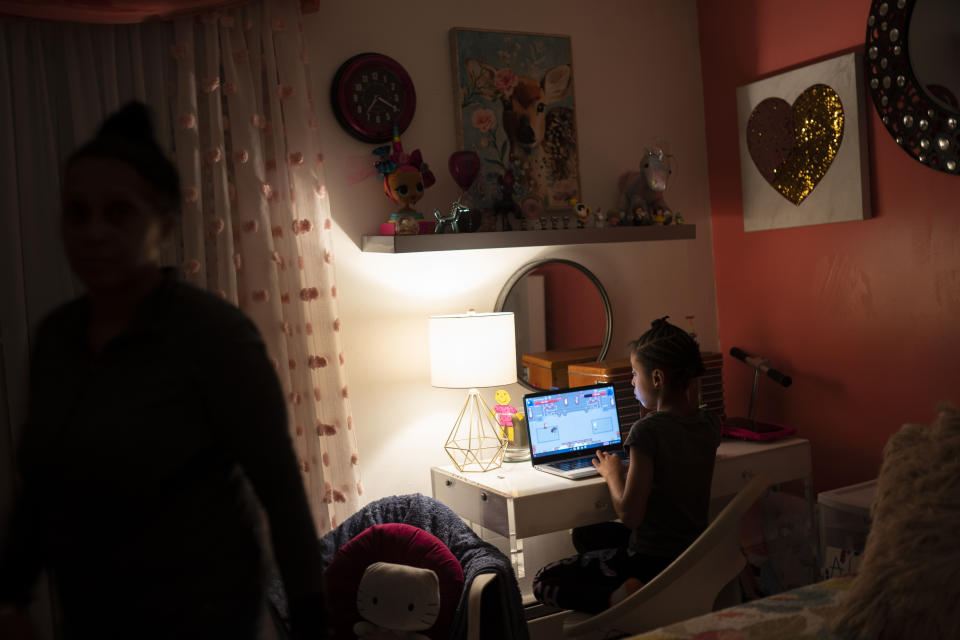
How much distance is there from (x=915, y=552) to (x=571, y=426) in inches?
54.3

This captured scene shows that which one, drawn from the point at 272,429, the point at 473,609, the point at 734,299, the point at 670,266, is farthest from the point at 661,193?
the point at 272,429

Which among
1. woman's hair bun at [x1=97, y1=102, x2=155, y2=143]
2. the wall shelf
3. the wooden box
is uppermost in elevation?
woman's hair bun at [x1=97, y1=102, x2=155, y2=143]

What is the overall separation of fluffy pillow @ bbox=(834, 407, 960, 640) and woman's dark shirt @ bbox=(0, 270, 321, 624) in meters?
1.15

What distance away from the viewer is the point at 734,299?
3561 mm

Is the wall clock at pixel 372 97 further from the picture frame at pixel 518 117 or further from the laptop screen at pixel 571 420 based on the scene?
the laptop screen at pixel 571 420

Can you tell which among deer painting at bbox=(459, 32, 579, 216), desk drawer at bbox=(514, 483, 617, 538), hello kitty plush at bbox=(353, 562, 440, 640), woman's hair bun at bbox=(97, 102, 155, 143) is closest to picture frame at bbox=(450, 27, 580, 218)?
deer painting at bbox=(459, 32, 579, 216)

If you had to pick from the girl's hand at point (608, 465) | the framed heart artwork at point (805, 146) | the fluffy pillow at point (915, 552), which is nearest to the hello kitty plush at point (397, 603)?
the girl's hand at point (608, 465)

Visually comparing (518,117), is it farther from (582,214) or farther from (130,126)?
(130,126)

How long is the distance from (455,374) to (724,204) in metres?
1.53

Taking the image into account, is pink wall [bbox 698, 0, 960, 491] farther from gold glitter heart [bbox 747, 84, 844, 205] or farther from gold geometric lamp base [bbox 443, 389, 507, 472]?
gold geometric lamp base [bbox 443, 389, 507, 472]

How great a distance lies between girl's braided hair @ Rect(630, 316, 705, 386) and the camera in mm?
2359

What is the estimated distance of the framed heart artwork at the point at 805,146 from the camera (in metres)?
2.94

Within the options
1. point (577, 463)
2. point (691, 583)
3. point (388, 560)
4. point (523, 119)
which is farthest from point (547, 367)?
point (691, 583)

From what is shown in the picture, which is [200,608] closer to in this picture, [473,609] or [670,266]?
[473,609]
